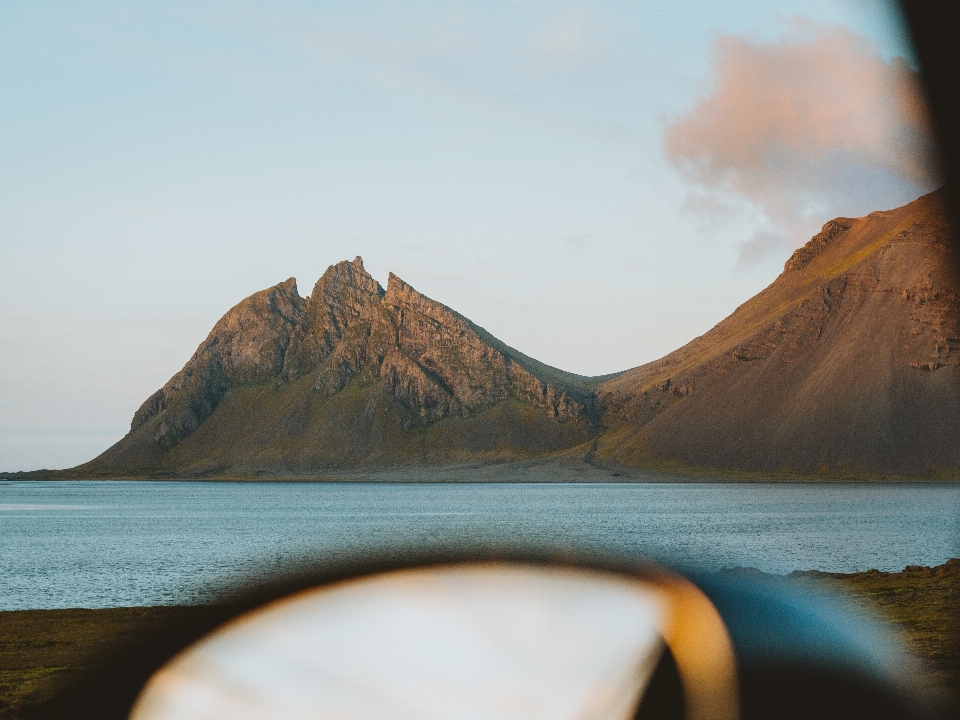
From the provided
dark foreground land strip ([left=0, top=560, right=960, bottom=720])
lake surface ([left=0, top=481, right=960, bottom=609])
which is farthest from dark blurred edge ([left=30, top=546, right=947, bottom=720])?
lake surface ([left=0, top=481, right=960, bottom=609])

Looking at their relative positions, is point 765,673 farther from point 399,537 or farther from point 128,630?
point 399,537

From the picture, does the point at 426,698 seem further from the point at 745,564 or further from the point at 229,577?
the point at 745,564

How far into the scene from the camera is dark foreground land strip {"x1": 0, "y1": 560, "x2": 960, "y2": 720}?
66.7 feet

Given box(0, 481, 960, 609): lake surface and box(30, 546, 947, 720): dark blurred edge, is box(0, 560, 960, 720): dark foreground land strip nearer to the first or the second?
box(30, 546, 947, 720): dark blurred edge

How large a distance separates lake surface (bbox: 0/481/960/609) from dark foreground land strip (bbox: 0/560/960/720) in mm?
9413

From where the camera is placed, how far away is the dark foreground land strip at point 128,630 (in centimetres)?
2034

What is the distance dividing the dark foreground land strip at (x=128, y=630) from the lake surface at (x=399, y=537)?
30.9 feet

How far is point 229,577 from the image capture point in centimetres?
4981

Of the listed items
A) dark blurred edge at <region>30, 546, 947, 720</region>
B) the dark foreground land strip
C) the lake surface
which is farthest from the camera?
the lake surface

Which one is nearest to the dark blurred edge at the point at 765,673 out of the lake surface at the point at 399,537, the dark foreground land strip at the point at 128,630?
the dark foreground land strip at the point at 128,630

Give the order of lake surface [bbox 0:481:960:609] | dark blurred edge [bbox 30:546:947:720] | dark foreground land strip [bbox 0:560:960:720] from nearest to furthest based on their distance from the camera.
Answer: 1. dark blurred edge [bbox 30:546:947:720]
2. dark foreground land strip [bbox 0:560:960:720]
3. lake surface [bbox 0:481:960:609]

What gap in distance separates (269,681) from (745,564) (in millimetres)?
40349

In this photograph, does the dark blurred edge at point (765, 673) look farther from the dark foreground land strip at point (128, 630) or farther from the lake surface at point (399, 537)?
the lake surface at point (399, 537)

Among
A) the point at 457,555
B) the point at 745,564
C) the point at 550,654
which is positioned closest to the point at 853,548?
the point at 745,564
